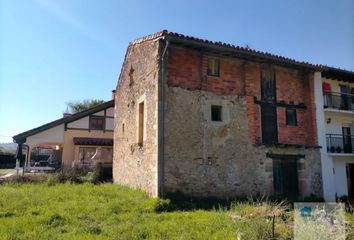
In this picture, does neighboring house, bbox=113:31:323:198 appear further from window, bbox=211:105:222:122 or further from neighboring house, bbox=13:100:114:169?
neighboring house, bbox=13:100:114:169

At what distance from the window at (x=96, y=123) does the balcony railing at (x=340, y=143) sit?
1746 centimetres

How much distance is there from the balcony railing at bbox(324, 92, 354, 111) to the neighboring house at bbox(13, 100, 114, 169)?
1607 cm

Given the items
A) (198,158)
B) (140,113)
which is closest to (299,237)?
(198,158)

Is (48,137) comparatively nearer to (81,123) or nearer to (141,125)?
(81,123)

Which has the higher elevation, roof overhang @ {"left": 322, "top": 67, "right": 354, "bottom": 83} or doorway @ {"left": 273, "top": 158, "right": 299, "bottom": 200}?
roof overhang @ {"left": 322, "top": 67, "right": 354, "bottom": 83}

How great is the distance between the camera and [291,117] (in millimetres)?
14758

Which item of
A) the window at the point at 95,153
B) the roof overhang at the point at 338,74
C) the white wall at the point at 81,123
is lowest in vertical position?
the window at the point at 95,153

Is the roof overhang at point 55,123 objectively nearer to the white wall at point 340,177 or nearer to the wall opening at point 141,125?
the wall opening at point 141,125

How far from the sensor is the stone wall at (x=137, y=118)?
39.3ft

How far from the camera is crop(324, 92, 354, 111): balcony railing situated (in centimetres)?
1722

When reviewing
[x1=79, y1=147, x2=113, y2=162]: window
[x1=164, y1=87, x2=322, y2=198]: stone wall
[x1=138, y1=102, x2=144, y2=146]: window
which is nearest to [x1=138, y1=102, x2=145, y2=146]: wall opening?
[x1=138, y1=102, x2=144, y2=146]: window

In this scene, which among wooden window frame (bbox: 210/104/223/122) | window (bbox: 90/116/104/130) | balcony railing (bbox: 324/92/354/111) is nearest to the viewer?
wooden window frame (bbox: 210/104/223/122)

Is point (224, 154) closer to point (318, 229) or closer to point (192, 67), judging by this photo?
point (192, 67)

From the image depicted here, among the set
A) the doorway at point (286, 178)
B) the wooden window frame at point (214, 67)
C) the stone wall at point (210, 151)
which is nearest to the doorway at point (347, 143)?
the doorway at point (286, 178)
